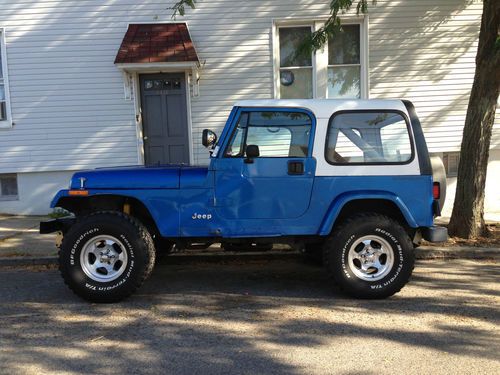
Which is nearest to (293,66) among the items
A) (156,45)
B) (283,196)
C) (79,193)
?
(156,45)

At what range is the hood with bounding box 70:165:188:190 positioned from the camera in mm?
4757

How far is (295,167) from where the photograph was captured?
4.72 meters

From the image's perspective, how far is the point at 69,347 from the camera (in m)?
3.80

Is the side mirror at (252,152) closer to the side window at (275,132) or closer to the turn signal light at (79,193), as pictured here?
the side window at (275,132)

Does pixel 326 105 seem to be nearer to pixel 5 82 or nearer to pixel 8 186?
pixel 5 82

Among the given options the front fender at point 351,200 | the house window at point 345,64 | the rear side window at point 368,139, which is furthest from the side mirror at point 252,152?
the house window at point 345,64

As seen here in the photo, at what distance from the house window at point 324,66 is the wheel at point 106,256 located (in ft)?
19.5

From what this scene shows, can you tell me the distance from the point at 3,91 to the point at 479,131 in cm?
881

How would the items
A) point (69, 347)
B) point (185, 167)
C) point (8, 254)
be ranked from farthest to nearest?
point (8, 254), point (185, 167), point (69, 347)

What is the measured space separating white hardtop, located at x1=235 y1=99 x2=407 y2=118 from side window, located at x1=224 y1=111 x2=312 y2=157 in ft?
0.26

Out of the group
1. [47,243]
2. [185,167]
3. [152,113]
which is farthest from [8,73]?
[185,167]

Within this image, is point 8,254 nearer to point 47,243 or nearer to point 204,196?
point 47,243

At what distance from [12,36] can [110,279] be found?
272 inches

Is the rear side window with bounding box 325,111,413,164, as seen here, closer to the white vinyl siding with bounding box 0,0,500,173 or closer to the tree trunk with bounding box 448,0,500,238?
the tree trunk with bounding box 448,0,500,238
